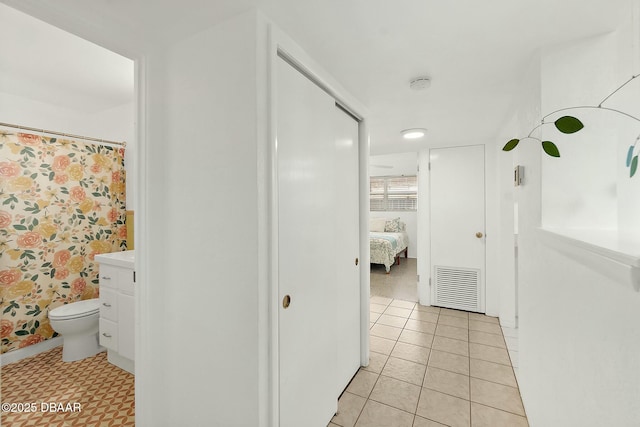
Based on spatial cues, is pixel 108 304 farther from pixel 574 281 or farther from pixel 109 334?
pixel 574 281

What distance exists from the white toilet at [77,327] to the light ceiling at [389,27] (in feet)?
6.60

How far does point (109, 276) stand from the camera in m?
2.23

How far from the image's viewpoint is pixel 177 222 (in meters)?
1.36

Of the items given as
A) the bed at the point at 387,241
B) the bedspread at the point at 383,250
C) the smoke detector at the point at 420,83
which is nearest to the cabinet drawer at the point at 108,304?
the smoke detector at the point at 420,83

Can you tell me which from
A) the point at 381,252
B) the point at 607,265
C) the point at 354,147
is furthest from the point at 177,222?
the point at 381,252

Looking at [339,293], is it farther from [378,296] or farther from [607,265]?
[378,296]

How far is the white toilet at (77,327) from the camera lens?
7.34ft

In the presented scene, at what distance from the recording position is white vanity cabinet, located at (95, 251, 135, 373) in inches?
82.4

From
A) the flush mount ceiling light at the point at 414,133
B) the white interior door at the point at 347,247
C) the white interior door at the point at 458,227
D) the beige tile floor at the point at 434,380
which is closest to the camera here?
the beige tile floor at the point at 434,380

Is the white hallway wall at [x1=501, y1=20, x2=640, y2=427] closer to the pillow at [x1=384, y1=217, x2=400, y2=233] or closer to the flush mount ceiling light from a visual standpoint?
A: the flush mount ceiling light

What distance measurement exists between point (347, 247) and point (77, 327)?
92.6 inches

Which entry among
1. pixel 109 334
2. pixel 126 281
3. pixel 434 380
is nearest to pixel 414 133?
pixel 434 380

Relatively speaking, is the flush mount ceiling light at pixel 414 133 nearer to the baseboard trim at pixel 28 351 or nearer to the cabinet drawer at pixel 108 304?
the cabinet drawer at pixel 108 304

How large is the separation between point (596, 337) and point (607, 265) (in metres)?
0.30
